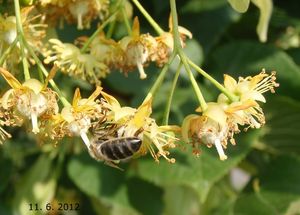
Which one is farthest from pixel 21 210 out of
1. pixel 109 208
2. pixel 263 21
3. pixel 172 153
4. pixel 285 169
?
pixel 263 21

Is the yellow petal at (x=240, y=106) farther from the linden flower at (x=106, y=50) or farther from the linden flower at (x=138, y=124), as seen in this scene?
the linden flower at (x=106, y=50)

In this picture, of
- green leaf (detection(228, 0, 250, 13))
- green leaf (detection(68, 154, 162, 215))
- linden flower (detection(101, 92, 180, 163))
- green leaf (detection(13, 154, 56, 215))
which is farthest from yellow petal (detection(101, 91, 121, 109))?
green leaf (detection(13, 154, 56, 215))

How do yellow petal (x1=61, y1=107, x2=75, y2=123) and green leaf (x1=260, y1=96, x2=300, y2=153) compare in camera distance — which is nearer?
yellow petal (x1=61, y1=107, x2=75, y2=123)

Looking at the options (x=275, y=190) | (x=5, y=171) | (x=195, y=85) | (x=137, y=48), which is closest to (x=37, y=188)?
(x=5, y=171)

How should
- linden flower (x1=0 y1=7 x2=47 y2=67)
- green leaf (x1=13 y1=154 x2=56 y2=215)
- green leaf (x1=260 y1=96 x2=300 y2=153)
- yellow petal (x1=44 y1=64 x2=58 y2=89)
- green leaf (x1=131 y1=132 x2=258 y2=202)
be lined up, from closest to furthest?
yellow petal (x1=44 y1=64 x2=58 y2=89)
linden flower (x1=0 y1=7 x2=47 y2=67)
green leaf (x1=131 y1=132 x2=258 y2=202)
green leaf (x1=260 y1=96 x2=300 y2=153)
green leaf (x1=13 y1=154 x2=56 y2=215)

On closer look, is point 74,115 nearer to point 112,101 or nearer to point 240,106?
point 112,101

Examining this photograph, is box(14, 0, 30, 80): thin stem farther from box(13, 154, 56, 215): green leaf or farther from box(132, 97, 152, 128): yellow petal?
box(13, 154, 56, 215): green leaf
